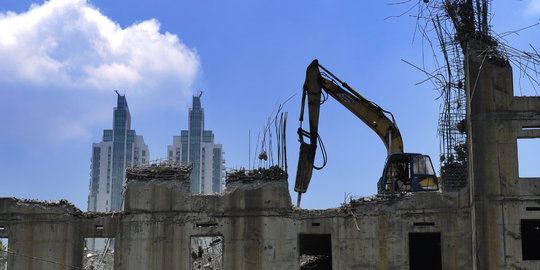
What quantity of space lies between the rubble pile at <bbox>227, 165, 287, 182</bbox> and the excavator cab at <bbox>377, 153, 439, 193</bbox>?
12.4 ft

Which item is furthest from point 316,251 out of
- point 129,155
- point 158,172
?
point 129,155

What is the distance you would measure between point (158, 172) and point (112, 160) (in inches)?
4928

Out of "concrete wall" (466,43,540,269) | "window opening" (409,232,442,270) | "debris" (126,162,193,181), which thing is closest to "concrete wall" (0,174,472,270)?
"debris" (126,162,193,181)

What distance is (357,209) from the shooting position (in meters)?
24.8

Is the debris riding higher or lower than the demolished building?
higher

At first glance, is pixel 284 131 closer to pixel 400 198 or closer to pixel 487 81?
pixel 400 198

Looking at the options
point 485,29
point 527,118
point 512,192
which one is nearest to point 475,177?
point 512,192

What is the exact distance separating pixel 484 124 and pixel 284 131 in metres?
7.51

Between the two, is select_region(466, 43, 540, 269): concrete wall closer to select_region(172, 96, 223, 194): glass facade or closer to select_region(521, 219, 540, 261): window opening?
select_region(521, 219, 540, 261): window opening

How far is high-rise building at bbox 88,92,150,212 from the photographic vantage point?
14688cm

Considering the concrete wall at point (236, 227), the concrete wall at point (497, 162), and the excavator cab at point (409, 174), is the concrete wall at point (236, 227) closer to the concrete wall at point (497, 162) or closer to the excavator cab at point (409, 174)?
the excavator cab at point (409, 174)

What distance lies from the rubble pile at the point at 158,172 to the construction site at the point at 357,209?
4 centimetres

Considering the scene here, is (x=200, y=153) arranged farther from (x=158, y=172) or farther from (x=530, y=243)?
(x=158, y=172)

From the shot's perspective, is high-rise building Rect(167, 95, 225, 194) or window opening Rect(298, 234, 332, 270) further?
high-rise building Rect(167, 95, 225, 194)
